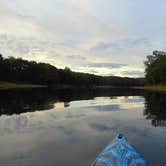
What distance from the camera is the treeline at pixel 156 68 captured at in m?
80.8

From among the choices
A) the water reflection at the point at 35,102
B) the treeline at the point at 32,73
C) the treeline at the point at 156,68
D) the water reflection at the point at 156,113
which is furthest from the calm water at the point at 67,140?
the treeline at the point at 32,73

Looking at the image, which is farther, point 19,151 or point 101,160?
point 19,151

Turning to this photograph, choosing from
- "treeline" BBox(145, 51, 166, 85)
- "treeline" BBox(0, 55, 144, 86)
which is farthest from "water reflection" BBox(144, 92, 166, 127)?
"treeline" BBox(0, 55, 144, 86)

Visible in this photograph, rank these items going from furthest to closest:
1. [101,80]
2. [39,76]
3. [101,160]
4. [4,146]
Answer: [101,80], [39,76], [4,146], [101,160]

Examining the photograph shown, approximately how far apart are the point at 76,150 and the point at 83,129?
3518 millimetres

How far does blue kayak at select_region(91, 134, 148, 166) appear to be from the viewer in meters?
5.21

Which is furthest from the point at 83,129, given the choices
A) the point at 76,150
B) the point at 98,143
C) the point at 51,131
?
the point at 76,150

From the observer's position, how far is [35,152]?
A: 7465 millimetres

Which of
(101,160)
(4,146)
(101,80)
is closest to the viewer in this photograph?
(101,160)

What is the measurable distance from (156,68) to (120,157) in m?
81.6

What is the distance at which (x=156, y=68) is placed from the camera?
81.7 metres

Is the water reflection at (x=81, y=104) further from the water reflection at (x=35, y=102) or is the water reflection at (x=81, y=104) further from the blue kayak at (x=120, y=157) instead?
the blue kayak at (x=120, y=157)

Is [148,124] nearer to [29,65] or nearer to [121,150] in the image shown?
[121,150]

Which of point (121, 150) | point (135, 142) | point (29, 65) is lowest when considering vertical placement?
point (135, 142)
